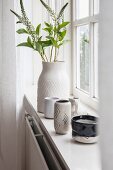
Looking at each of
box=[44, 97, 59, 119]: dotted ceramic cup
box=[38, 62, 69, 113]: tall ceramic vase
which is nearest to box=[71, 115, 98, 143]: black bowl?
box=[44, 97, 59, 119]: dotted ceramic cup

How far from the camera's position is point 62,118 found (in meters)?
1.13

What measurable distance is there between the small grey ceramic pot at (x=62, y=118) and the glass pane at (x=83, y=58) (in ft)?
2.14

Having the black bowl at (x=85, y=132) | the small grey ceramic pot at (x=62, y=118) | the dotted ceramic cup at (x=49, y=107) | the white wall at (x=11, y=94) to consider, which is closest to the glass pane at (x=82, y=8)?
the white wall at (x=11, y=94)

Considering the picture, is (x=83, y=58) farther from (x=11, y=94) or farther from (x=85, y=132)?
(x=85, y=132)

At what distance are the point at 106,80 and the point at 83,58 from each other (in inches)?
58.0

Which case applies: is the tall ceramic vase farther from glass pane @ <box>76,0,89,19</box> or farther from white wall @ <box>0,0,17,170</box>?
glass pane @ <box>76,0,89,19</box>

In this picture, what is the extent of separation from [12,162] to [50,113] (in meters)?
0.73

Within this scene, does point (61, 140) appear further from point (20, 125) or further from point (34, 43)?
point (20, 125)

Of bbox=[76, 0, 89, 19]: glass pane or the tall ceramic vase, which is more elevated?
bbox=[76, 0, 89, 19]: glass pane

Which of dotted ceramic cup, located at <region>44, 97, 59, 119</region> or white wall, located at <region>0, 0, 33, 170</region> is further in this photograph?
white wall, located at <region>0, 0, 33, 170</region>

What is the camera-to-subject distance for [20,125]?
73.7 inches

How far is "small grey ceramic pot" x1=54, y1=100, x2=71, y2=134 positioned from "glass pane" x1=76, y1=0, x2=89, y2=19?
0.83 metres

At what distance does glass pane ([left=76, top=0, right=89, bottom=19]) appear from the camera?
1805 mm

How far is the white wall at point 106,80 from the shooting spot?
416mm
